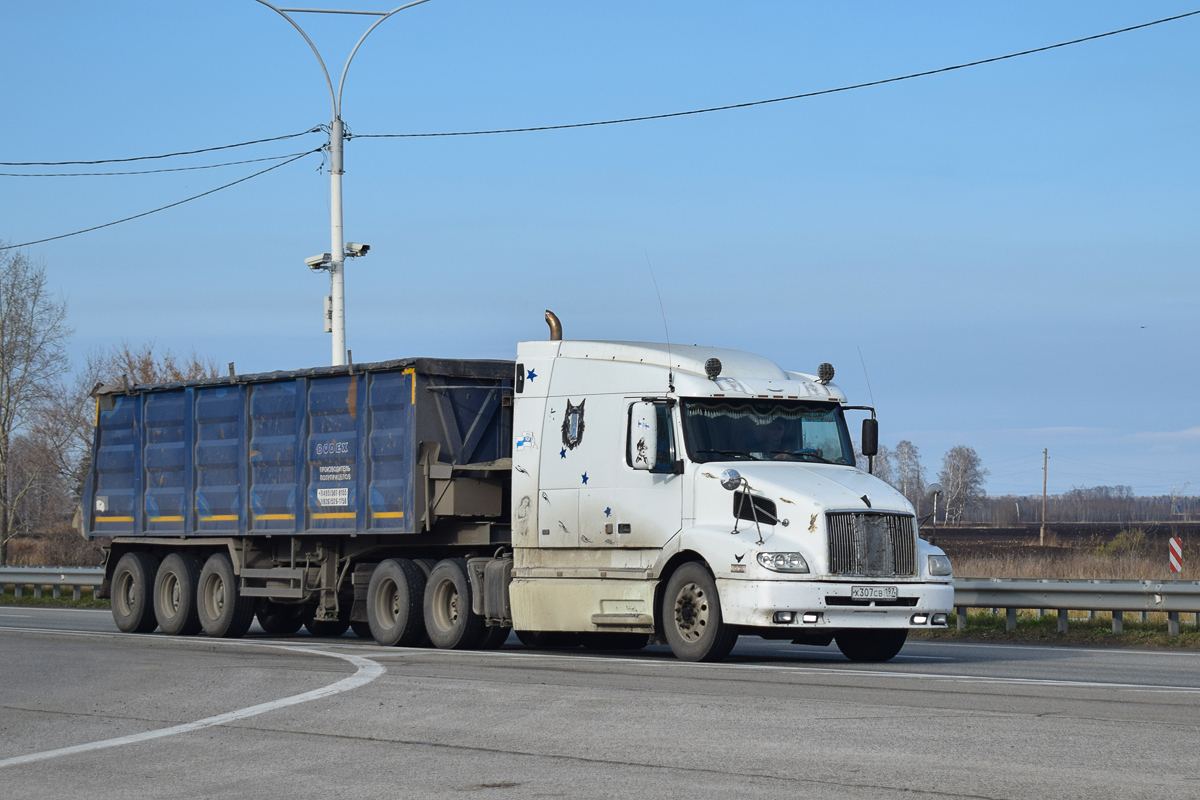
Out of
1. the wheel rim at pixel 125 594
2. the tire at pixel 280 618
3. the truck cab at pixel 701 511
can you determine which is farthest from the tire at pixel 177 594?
the truck cab at pixel 701 511

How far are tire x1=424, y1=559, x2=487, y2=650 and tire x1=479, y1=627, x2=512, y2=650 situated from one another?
0.09 meters

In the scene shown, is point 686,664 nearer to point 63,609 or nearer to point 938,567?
point 938,567

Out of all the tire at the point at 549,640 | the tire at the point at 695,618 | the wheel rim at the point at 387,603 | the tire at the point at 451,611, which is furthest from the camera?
the wheel rim at the point at 387,603

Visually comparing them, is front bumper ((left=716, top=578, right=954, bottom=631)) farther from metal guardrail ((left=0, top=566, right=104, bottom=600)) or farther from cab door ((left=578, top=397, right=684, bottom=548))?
metal guardrail ((left=0, top=566, right=104, bottom=600))

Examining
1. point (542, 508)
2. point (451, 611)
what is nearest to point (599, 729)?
point (542, 508)

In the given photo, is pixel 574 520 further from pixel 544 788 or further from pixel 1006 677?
pixel 544 788

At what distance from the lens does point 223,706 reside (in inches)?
419

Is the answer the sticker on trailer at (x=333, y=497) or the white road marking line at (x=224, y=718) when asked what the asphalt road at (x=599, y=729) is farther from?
the sticker on trailer at (x=333, y=497)

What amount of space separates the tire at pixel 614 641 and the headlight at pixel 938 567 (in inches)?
149

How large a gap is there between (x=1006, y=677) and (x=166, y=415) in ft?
44.0

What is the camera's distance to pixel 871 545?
45.1 feet

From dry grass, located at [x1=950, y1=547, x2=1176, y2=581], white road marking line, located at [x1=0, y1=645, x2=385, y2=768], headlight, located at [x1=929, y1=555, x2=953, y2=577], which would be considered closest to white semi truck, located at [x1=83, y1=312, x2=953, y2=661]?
headlight, located at [x1=929, y1=555, x2=953, y2=577]

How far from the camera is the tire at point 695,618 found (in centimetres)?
1371

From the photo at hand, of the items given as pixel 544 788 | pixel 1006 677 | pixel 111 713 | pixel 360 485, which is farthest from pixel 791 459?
pixel 544 788
